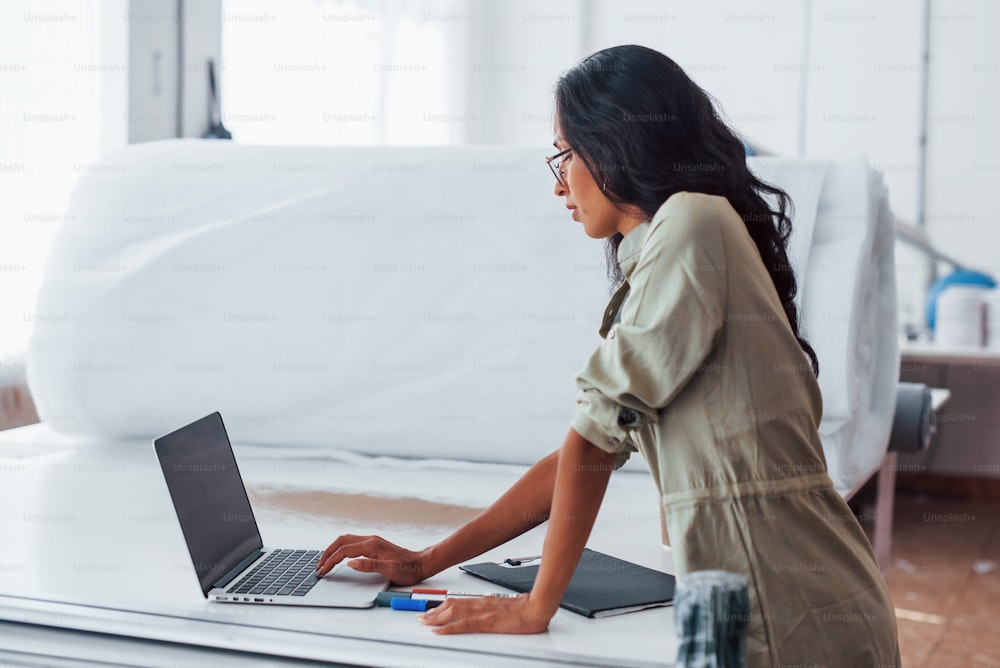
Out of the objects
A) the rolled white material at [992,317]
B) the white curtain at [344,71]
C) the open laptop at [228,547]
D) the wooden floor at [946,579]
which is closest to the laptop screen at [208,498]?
the open laptop at [228,547]

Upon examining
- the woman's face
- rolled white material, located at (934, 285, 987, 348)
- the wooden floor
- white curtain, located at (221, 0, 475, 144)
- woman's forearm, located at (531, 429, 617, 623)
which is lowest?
the wooden floor

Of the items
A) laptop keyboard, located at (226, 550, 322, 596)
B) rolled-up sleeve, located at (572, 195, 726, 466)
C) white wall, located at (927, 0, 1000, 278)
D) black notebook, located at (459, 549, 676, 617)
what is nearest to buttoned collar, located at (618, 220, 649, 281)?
rolled-up sleeve, located at (572, 195, 726, 466)

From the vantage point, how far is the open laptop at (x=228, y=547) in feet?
3.11

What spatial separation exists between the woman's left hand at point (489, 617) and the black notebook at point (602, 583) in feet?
0.22

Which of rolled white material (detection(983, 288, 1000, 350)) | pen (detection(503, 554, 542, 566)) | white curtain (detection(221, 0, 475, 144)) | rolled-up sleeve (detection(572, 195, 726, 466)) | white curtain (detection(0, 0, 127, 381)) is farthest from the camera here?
rolled white material (detection(983, 288, 1000, 350))

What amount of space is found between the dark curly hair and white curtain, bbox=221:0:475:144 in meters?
2.22

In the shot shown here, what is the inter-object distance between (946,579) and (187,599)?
241 cm

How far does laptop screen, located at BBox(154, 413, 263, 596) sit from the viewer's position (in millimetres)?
959

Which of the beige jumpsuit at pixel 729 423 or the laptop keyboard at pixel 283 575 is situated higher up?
the beige jumpsuit at pixel 729 423

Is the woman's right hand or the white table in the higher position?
the woman's right hand

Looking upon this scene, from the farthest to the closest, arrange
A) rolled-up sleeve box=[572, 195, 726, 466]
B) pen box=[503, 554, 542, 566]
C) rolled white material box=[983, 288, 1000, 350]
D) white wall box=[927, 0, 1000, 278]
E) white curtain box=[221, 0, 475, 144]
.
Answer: white wall box=[927, 0, 1000, 278], rolled white material box=[983, 288, 1000, 350], white curtain box=[221, 0, 475, 144], pen box=[503, 554, 542, 566], rolled-up sleeve box=[572, 195, 726, 466]

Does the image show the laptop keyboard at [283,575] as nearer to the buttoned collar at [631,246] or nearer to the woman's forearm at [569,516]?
the woman's forearm at [569,516]

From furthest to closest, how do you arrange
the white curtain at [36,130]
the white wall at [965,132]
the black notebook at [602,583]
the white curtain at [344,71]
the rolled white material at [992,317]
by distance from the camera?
the white wall at [965,132], the rolled white material at [992,317], the white curtain at [344,71], the white curtain at [36,130], the black notebook at [602,583]

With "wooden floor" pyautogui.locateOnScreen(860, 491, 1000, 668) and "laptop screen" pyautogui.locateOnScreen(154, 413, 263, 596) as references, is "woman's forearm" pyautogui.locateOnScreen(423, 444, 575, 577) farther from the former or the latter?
"wooden floor" pyautogui.locateOnScreen(860, 491, 1000, 668)
